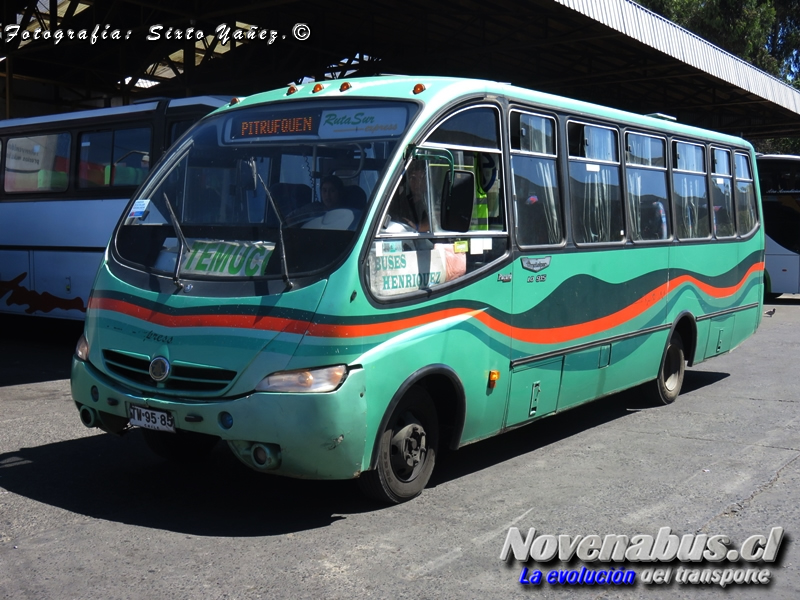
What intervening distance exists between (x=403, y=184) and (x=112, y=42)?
20.5 meters

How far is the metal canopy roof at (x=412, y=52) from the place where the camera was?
712 inches

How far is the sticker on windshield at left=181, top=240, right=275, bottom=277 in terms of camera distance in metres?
5.54

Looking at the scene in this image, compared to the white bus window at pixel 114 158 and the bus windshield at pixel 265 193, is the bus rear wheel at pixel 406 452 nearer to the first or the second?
the bus windshield at pixel 265 193

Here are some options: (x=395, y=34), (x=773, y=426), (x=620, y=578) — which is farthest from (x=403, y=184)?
(x=395, y=34)

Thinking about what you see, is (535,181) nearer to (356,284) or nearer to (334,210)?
(334,210)

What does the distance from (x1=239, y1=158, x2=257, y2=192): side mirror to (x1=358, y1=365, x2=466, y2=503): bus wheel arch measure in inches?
62.4

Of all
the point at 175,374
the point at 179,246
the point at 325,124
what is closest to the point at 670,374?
the point at 325,124

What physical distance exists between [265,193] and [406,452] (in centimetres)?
181

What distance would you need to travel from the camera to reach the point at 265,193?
5809 mm

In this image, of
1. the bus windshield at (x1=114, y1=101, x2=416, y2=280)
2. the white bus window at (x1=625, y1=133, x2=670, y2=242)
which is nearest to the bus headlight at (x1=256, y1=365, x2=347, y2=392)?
the bus windshield at (x1=114, y1=101, x2=416, y2=280)

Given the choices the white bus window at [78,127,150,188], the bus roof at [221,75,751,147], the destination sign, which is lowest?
the destination sign

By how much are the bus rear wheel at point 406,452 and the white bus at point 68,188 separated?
639 cm

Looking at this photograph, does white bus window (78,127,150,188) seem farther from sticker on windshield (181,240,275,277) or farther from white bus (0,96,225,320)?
sticker on windshield (181,240,275,277)

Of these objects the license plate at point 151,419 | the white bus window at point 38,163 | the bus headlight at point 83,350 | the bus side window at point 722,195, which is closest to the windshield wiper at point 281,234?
the license plate at point 151,419
